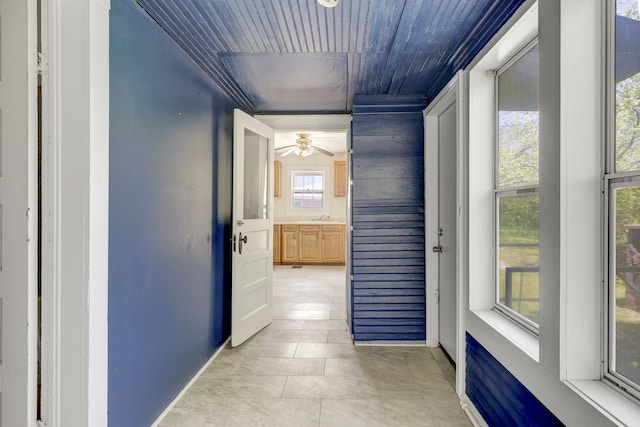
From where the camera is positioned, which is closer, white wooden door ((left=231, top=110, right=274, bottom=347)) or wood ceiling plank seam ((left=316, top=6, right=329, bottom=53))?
wood ceiling plank seam ((left=316, top=6, right=329, bottom=53))

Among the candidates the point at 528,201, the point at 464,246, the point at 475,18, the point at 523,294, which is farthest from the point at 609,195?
the point at 475,18

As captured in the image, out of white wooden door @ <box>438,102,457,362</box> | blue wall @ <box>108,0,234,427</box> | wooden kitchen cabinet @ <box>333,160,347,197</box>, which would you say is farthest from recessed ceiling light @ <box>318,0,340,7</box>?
wooden kitchen cabinet @ <box>333,160,347,197</box>

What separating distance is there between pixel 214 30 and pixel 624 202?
2.08 meters

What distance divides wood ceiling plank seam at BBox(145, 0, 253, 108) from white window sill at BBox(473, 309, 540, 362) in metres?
2.32

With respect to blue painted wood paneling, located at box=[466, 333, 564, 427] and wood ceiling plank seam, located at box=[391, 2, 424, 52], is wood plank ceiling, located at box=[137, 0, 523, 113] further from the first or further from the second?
blue painted wood paneling, located at box=[466, 333, 564, 427]

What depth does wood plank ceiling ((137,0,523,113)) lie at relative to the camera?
1.73 m

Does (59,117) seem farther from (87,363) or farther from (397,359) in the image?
(397,359)

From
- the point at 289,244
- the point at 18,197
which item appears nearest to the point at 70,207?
the point at 18,197

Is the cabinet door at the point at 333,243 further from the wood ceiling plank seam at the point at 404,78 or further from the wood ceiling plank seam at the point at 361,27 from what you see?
the wood ceiling plank seam at the point at 361,27

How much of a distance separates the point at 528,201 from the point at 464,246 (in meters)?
0.51

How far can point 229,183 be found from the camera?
124 inches

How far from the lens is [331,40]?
2.06 metres

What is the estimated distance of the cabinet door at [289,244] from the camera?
6977 mm

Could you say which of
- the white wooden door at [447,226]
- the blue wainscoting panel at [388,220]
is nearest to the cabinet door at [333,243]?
the blue wainscoting panel at [388,220]
